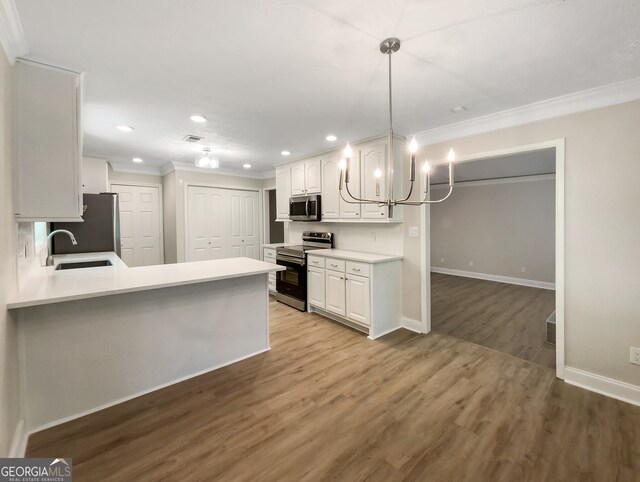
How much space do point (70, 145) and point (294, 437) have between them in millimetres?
2530

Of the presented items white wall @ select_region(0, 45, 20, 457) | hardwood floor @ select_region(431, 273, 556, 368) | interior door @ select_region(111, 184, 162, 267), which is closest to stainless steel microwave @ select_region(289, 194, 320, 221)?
hardwood floor @ select_region(431, 273, 556, 368)

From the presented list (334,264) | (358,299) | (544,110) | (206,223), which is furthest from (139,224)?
(544,110)

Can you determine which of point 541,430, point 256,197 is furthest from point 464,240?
point 541,430

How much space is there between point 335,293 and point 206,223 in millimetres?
3341

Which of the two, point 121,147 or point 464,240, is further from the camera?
point 464,240

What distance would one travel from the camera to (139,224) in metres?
5.71

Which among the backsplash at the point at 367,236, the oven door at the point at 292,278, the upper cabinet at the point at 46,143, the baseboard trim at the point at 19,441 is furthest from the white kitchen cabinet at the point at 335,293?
the baseboard trim at the point at 19,441

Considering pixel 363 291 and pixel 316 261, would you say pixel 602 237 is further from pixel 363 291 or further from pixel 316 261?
pixel 316 261

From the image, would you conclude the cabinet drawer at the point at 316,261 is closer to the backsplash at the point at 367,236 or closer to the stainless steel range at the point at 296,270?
the stainless steel range at the point at 296,270

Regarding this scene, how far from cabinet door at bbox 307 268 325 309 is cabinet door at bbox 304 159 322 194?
1.26 metres

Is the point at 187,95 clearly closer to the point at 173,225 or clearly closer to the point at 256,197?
the point at 173,225

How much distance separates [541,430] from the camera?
6.37 ft

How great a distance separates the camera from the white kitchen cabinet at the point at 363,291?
3420mm

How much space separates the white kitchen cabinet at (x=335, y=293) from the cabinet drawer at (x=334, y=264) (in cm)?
5
